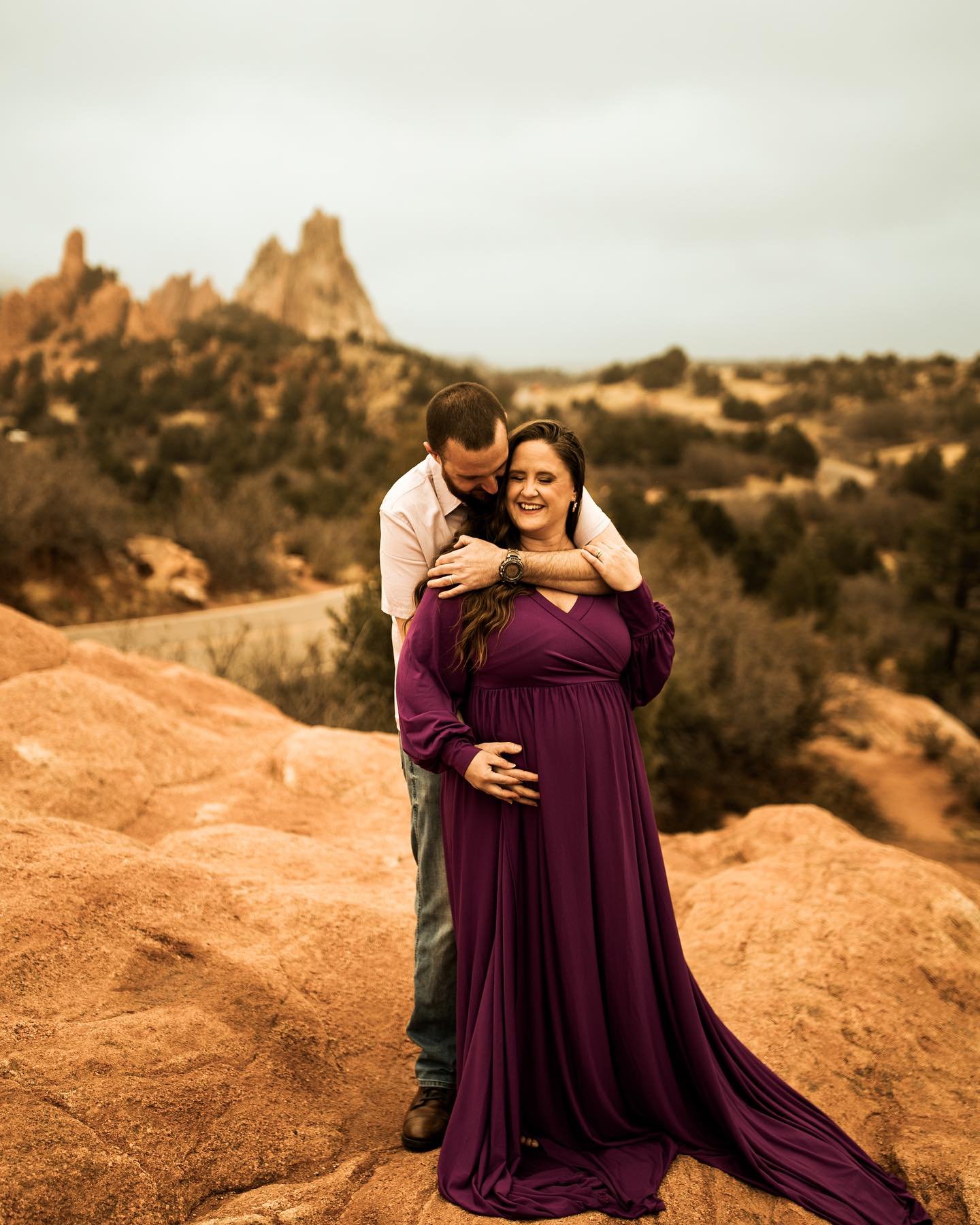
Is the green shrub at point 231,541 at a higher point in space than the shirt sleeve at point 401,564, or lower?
lower

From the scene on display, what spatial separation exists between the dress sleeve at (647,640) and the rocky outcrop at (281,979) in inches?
53.7

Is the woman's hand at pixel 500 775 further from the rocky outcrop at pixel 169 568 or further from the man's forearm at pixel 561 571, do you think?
the rocky outcrop at pixel 169 568

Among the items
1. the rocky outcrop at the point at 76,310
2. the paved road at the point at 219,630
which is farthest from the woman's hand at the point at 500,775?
the rocky outcrop at the point at 76,310

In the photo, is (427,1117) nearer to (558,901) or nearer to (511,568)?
(558,901)

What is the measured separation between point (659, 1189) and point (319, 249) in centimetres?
7189

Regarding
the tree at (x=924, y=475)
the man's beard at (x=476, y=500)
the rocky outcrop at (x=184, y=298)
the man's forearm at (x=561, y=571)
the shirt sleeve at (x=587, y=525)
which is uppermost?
the rocky outcrop at (x=184, y=298)

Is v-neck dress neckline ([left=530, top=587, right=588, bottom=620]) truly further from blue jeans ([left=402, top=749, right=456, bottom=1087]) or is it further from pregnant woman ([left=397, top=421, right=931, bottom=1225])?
blue jeans ([left=402, top=749, right=456, bottom=1087])

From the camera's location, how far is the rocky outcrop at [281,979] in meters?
2.47

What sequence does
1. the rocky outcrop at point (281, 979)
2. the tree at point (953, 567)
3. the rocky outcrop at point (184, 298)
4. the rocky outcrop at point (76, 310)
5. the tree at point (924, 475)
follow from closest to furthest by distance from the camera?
the rocky outcrop at point (281, 979), the tree at point (953, 567), the tree at point (924, 475), the rocky outcrop at point (76, 310), the rocky outcrop at point (184, 298)

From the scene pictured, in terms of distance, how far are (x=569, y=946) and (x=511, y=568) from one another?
107 cm

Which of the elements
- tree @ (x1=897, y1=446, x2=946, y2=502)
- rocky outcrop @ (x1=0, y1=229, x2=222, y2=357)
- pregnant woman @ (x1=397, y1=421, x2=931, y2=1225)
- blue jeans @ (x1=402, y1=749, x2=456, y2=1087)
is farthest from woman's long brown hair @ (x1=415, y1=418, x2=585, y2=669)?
rocky outcrop @ (x1=0, y1=229, x2=222, y2=357)

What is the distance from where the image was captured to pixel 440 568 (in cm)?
268

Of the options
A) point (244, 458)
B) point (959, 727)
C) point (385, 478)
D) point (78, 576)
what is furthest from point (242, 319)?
point (959, 727)

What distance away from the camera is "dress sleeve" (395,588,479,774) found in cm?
266
